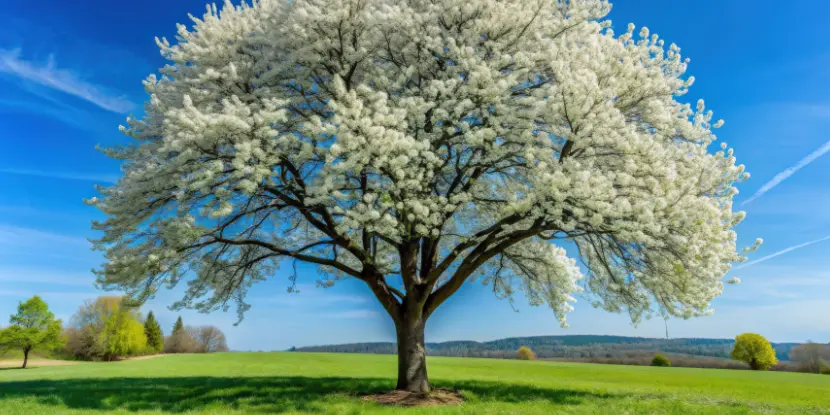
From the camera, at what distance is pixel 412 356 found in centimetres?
1514

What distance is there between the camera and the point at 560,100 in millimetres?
11438

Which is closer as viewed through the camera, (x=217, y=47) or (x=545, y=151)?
(x=545, y=151)

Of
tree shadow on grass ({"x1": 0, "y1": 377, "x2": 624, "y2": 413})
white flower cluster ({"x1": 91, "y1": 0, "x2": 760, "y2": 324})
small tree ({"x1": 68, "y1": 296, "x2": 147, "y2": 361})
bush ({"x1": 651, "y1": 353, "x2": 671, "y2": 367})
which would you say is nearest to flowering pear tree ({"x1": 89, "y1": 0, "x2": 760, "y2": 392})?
white flower cluster ({"x1": 91, "y1": 0, "x2": 760, "y2": 324})

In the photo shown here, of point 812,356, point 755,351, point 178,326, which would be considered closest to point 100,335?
point 178,326

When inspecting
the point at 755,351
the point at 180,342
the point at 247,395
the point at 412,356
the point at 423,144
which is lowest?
the point at 180,342

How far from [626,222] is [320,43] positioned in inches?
344

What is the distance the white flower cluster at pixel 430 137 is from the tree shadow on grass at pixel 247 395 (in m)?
3.39

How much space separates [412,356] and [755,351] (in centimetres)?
3589

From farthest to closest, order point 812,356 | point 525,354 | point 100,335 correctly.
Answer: point 100,335 → point 525,354 → point 812,356

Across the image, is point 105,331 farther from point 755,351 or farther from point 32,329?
point 755,351

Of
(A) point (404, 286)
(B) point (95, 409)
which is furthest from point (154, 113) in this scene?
(A) point (404, 286)

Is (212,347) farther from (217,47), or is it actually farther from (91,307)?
(217,47)

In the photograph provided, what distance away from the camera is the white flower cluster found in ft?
37.6

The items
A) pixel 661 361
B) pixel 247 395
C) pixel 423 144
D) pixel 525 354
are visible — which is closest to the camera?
pixel 423 144
